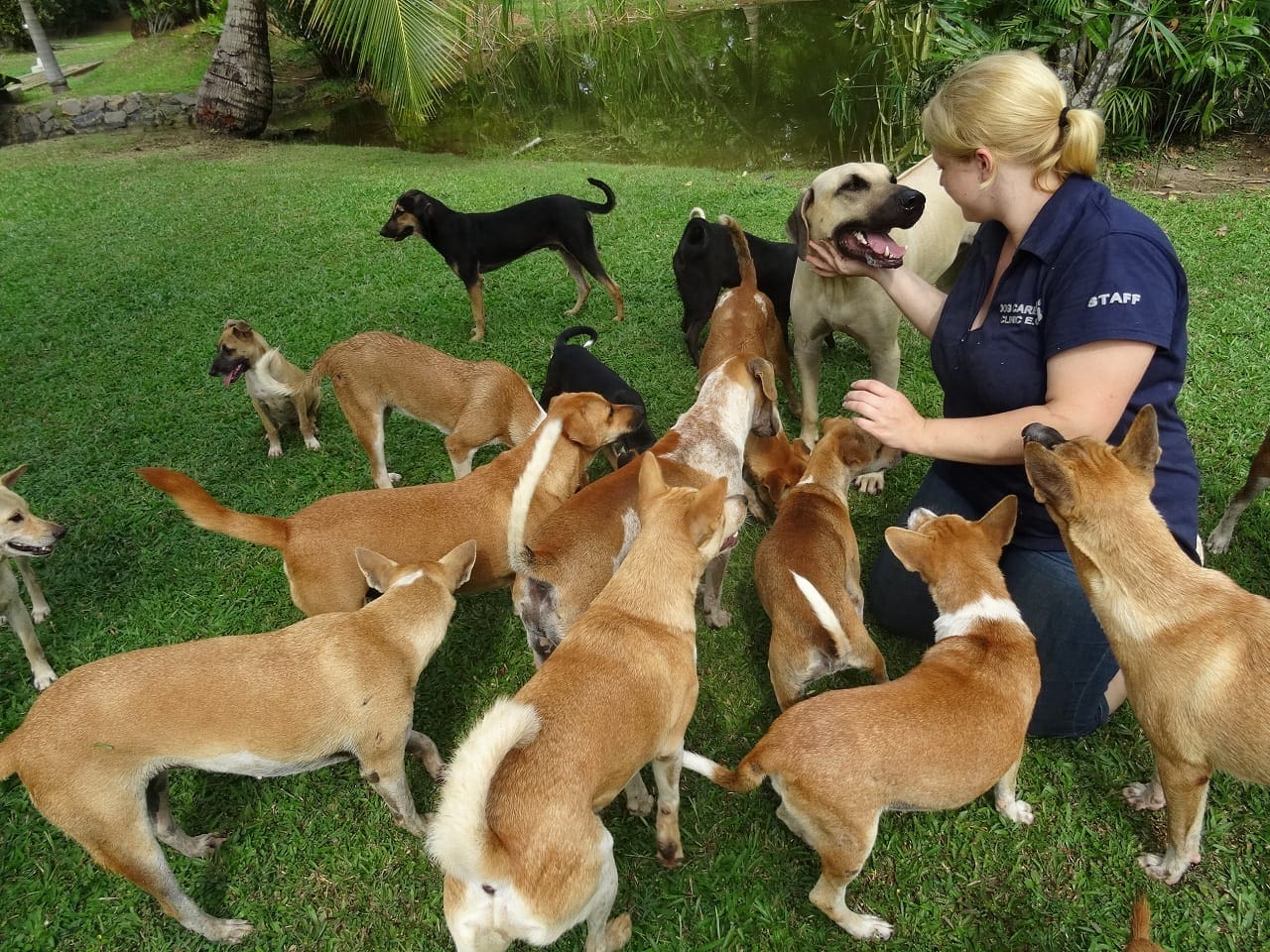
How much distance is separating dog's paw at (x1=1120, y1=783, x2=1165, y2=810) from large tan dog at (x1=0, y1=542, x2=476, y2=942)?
296cm

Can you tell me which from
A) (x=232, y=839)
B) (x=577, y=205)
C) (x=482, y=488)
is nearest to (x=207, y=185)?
(x=577, y=205)

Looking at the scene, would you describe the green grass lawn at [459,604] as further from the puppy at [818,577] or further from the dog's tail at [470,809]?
the dog's tail at [470,809]

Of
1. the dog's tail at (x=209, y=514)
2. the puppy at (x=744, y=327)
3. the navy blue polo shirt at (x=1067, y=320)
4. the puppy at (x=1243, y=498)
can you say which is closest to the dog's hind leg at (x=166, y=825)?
the dog's tail at (x=209, y=514)

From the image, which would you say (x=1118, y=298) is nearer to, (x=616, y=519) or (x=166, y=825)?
(x=616, y=519)

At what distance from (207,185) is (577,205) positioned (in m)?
7.81

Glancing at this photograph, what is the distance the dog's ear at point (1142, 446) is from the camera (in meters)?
2.42

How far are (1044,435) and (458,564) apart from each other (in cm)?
239

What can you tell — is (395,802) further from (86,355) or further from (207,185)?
(207,185)

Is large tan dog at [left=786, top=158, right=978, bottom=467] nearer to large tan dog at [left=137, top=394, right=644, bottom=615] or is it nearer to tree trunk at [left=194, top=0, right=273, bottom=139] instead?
large tan dog at [left=137, top=394, right=644, bottom=615]

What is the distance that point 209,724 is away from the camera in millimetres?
2568

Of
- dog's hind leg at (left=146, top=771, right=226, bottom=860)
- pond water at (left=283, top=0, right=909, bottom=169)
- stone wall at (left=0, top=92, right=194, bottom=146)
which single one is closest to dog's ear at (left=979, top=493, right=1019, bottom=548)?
dog's hind leg at (left=146, top=771, right=226, bottom=860)

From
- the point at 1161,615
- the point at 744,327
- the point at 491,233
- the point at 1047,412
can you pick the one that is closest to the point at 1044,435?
the point at 1047,412

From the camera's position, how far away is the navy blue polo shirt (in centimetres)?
262

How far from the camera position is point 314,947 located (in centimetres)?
282
